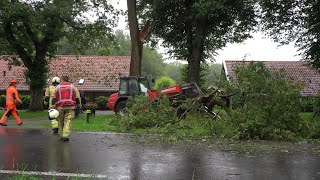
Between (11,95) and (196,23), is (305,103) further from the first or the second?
(196,23)

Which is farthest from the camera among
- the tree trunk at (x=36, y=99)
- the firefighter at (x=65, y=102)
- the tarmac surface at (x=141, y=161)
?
the tree trunk at (x=36, y=99)

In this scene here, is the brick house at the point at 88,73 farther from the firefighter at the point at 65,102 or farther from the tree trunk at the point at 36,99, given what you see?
the firefighter at the point at 65,102

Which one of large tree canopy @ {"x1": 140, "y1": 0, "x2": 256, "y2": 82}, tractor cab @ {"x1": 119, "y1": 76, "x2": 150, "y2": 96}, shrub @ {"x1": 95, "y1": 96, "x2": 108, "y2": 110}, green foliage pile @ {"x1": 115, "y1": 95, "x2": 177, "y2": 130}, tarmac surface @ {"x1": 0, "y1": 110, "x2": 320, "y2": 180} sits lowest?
shrub @ {"x1": 95, "y1": 96, "x2": 108, "y2": 110}

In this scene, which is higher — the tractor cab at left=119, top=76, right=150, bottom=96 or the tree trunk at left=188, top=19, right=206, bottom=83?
the tree trunk at left=188, top=19, right=206, bottom=83

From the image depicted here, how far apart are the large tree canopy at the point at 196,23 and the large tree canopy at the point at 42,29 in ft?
13.3

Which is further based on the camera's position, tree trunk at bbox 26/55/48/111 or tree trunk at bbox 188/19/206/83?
tree trunk at bbox 26/55/48/111

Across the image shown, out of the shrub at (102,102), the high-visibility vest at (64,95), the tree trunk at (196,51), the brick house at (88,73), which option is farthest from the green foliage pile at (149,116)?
the brick house at (88,73)

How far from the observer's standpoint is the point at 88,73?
150ft

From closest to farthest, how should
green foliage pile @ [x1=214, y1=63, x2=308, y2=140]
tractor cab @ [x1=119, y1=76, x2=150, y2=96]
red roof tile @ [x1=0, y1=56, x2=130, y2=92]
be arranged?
green foliage pile @ [x1=214, y1=63, x2=308, y2=140] < tractor cab @ [x1=119, y1=76, x2=150, y2=96] < red roof tile @ [x1=0, y1=56, x2=130, y2=92]

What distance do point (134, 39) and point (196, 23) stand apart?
4.49 metres

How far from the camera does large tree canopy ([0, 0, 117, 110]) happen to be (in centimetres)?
2428

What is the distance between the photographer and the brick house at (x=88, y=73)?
44.0m

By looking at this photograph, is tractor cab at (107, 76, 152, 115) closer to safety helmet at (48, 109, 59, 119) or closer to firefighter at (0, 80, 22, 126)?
firefighter at (0, 80, 22, 126)

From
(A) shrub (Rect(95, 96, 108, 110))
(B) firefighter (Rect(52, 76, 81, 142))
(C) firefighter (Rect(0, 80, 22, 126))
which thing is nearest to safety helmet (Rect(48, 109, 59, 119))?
(B) firefighter (Rect(52, 76, 81, 142))
